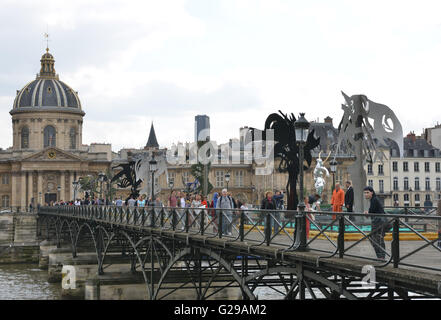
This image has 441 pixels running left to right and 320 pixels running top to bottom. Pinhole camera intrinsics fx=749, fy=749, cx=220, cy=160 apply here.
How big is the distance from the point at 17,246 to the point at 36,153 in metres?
50.4

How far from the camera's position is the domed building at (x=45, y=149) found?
123 meters

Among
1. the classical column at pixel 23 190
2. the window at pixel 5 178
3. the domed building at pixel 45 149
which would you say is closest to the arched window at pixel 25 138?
the domed building at pixel 45 149

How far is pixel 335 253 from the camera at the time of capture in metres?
12.5

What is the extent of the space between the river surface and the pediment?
57844 mm

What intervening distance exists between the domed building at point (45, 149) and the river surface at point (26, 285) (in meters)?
57.9

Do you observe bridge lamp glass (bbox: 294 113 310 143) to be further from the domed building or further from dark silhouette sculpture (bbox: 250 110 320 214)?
the domed building

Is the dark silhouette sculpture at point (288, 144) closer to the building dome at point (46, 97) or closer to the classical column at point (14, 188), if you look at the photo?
the classical column at point (14, 188)

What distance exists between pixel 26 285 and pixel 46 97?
83.0 metres

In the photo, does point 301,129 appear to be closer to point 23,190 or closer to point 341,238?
point 341,238

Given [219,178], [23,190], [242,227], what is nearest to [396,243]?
[242,227]

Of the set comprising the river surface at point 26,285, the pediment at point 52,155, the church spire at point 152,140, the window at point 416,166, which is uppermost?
the church spire at point 152,140

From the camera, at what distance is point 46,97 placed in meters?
129

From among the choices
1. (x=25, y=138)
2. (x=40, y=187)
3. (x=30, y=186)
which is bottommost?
(x=40, y=187)
